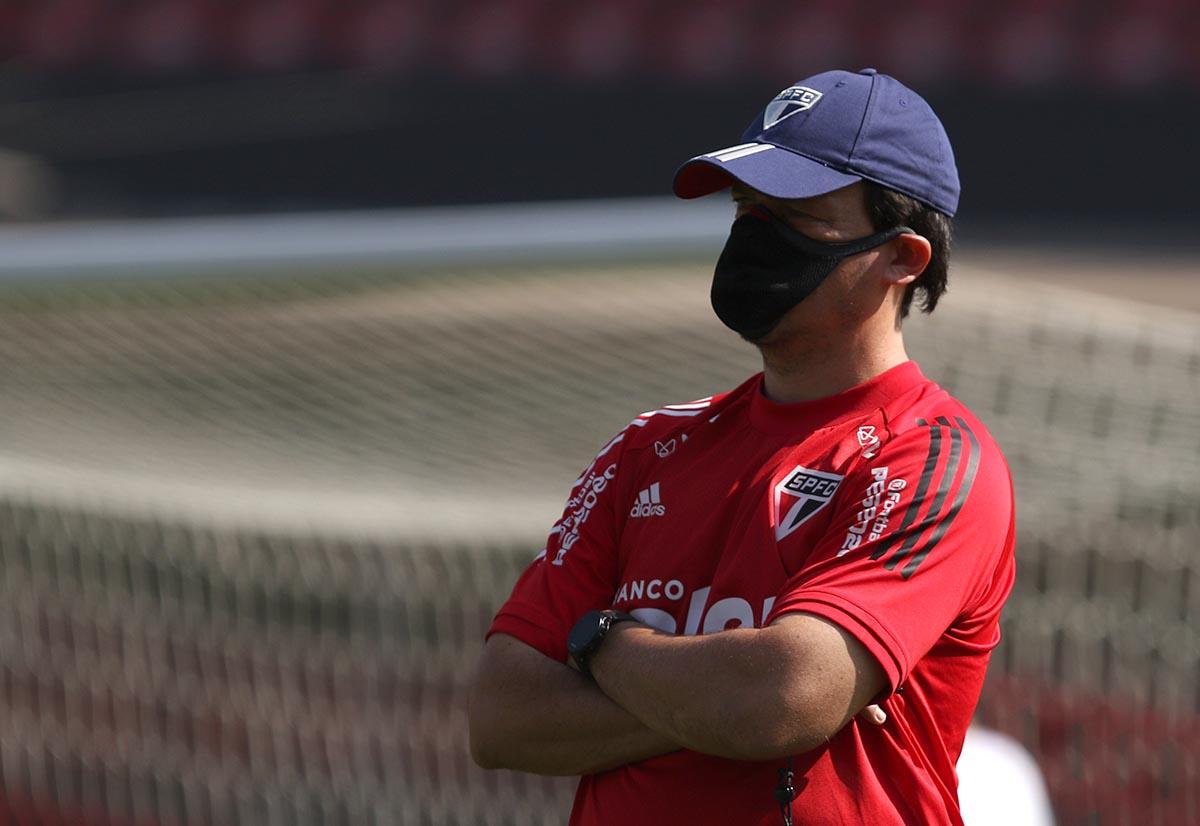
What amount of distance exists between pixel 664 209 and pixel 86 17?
1258 centimetres

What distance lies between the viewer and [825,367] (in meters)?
1.74

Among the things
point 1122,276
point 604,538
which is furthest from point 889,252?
point 1122,276

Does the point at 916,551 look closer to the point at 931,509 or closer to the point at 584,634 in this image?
the point at 931,509

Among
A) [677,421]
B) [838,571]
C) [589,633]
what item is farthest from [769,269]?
[589,633]

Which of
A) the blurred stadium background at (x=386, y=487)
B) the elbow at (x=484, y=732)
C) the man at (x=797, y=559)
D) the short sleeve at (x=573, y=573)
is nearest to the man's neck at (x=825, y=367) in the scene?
the man at (x=797, y=559)

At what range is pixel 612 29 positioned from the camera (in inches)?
583

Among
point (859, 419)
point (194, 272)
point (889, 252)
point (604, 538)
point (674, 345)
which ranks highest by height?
point (889, 252)

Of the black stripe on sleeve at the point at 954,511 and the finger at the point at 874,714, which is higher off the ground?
the black stripe on sleeve at the point at 954,511

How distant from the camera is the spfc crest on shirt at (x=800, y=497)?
1640 mm

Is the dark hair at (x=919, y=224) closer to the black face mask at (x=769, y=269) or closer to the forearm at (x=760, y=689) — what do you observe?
the black face mask at (x=769, y=269)

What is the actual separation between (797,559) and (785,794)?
265 millimetres

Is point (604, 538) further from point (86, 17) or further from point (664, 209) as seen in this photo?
point (86, 17)

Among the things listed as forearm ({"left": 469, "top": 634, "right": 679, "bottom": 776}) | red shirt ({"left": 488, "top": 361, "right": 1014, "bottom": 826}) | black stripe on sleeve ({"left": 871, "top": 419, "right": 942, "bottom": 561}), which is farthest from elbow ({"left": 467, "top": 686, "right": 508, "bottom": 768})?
black stripe on sleeve ({"left": 871, "top": 419, "right": 942, "bottom": 561})

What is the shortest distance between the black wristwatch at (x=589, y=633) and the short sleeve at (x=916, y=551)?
21 centimetres
